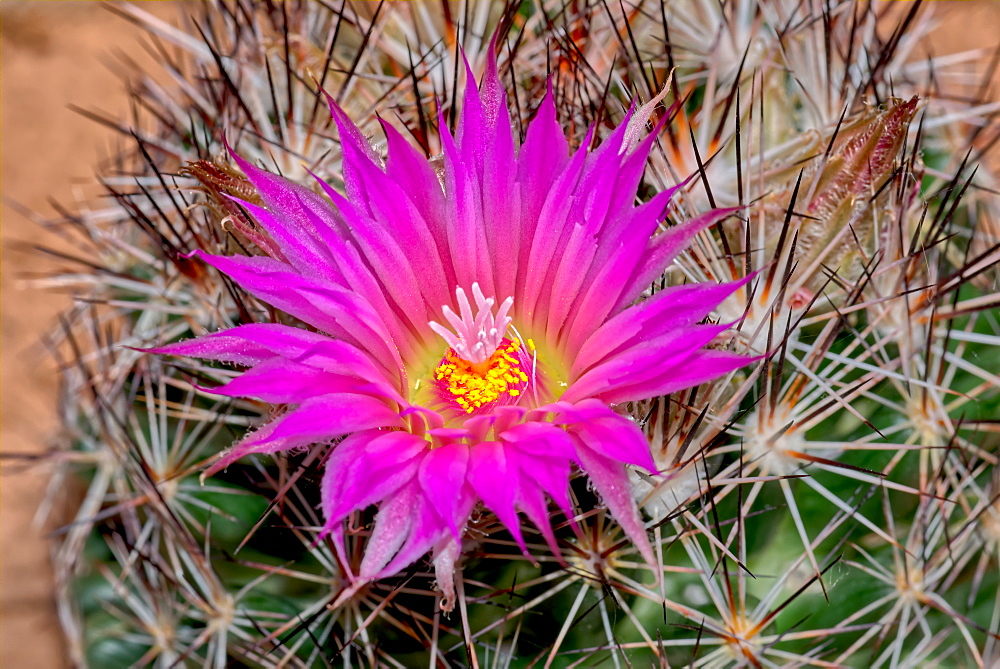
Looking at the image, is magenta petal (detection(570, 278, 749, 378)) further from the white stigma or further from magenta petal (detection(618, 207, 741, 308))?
the white stigma

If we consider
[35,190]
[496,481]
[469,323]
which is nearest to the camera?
[496,481]

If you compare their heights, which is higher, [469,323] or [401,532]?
[469,323]

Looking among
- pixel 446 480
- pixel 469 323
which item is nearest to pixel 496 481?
pixel 446 480

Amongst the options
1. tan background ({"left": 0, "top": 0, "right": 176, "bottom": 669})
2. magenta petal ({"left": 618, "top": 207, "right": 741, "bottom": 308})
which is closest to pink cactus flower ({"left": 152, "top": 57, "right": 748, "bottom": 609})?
magenta petal ({"left": 618, "top": 207, "right": 741, "bottom": 308})

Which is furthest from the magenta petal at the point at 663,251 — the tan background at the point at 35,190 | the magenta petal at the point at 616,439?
the tan background at the point at 35,190

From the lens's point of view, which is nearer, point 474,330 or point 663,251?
point 663,251

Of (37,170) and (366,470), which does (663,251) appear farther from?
(37,170)

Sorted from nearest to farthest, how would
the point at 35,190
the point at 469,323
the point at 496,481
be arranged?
the point at 496,481, the point at 469,323, the point at 35,190

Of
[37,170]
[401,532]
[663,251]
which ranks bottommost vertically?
[401,532]
